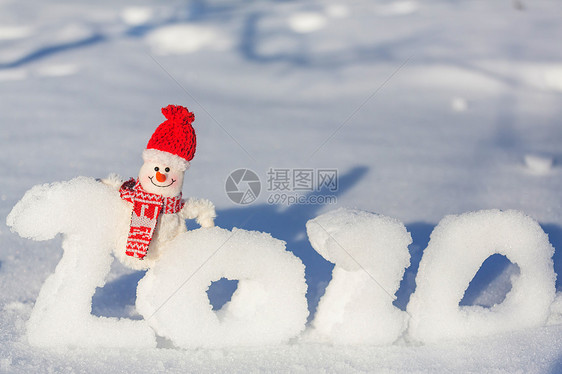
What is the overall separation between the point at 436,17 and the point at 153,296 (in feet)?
12.4

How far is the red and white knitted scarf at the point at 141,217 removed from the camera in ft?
4.47

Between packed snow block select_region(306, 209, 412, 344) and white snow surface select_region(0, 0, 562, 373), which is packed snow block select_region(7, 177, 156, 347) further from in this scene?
packed snow block select_region(306, 209, 412, 344)

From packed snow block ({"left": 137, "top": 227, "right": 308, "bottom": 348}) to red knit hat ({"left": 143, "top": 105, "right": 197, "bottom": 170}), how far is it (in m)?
0.18

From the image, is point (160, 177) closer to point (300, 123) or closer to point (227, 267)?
point (227, 267)

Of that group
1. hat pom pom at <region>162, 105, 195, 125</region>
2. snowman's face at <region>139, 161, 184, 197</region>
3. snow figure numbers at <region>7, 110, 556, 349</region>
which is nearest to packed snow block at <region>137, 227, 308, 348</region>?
snow figure numbers at <region>7, 110, 556, 349</region>

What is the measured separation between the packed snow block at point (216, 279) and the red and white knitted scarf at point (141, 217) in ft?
0.19

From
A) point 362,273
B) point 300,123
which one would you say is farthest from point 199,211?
point 300,123

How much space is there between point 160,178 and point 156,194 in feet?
0.14

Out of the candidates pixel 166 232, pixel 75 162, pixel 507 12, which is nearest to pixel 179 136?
pixel 166 232

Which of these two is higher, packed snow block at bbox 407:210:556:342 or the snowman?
the snowman

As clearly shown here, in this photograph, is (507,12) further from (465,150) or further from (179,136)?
(179,136)

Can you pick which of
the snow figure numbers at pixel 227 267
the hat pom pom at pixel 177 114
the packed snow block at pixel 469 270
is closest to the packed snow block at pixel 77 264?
the snow figure numbers at pixel 227 267

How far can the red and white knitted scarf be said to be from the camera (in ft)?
4.47

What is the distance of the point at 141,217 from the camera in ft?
4.48
